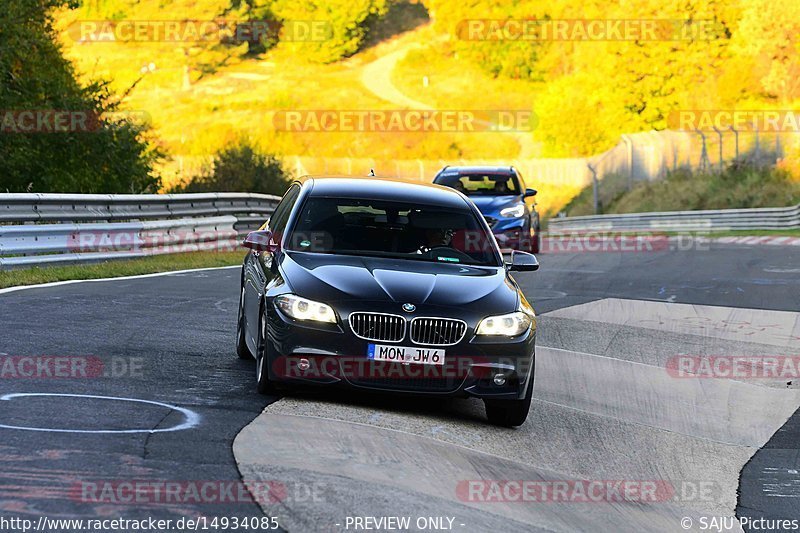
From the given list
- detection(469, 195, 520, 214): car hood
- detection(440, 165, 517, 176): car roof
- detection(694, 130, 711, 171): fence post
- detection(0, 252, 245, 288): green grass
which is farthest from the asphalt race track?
detection(694, 130, 711, 171): fence post

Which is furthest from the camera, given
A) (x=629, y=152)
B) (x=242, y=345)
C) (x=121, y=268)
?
(x=629, y=152)

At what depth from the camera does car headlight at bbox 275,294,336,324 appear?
28.1 feet

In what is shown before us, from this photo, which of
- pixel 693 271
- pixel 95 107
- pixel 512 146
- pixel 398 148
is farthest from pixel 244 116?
pixel 693 271

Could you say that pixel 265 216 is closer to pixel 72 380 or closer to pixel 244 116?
pixel 72 380

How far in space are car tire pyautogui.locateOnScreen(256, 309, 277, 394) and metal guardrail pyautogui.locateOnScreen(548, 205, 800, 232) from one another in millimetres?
37185

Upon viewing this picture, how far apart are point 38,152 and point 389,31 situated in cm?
12168

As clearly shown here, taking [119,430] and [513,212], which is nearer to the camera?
[119,430]

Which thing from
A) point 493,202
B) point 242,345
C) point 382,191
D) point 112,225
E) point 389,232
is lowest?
point 493,202

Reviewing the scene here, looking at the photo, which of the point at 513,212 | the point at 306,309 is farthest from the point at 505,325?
the point at 513,212

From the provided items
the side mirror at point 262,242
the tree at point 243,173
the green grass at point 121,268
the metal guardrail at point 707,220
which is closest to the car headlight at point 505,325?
the side mirror at point 262,242

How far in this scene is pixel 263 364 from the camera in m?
8.89

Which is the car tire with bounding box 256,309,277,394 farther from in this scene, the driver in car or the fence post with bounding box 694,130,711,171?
the fence post with bounding box 694,130,711,171

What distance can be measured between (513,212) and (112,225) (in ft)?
22.5

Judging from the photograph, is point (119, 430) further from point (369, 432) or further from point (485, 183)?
point (485, 183)
